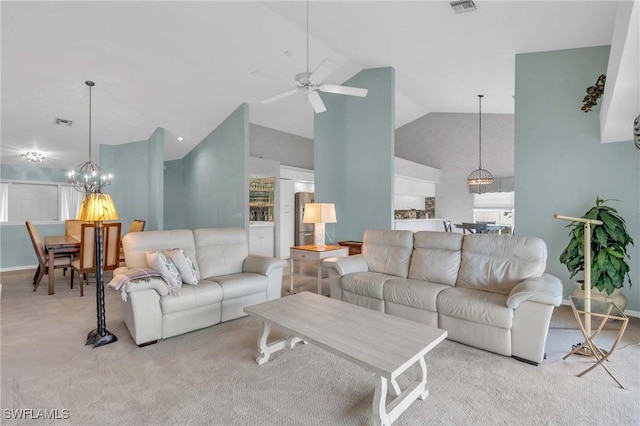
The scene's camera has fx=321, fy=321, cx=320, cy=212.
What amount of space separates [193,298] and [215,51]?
11.3ft

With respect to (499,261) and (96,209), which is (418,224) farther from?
(96,209)

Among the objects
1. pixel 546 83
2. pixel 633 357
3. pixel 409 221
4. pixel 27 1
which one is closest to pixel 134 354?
pixel 27 1

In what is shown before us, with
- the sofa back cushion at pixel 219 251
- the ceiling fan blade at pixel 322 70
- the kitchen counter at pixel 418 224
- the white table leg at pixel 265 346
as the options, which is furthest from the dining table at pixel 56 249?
the kitchen counter at pixel 418 224

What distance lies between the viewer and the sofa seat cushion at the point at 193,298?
115 inches

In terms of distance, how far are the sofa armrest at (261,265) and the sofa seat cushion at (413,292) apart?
1290mm

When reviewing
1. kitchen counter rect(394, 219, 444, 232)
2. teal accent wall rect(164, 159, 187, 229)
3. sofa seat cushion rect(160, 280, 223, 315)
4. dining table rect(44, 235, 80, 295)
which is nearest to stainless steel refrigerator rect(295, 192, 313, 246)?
kitchen counter rect(394, 219, 444, 232)

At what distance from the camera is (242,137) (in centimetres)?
598

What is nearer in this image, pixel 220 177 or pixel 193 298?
pixel 193 298

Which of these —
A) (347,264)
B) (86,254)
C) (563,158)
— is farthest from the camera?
(86,254)

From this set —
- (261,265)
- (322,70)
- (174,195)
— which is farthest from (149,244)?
(174,195)

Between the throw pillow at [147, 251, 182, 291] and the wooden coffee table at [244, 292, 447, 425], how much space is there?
91cm

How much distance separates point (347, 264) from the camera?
375cm

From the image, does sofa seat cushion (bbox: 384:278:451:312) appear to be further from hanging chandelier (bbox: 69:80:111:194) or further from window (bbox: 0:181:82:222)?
window (bbox: 0:181:82:222)

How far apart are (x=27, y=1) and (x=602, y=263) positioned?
638 centimetres
